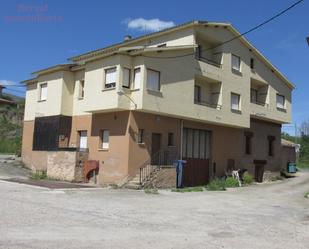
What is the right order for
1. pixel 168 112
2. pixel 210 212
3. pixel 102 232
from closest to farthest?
pixel 102 232
pixel 210 212
pixel 168 112

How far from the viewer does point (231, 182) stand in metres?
30.8

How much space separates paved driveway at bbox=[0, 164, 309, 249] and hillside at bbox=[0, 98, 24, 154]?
2777 centimetres

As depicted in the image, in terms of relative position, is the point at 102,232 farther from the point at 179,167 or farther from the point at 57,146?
the point at 57,146

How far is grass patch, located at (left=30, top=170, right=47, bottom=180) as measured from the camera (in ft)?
93.9

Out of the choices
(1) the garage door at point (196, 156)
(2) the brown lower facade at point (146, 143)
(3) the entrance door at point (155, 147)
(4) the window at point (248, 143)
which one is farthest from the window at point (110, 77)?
(4) the window at point (248, 143)

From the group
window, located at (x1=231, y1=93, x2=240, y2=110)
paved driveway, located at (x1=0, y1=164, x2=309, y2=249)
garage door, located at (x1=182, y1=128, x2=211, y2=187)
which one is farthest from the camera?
window, located at (x1=231, y1=93, x2=240, y2=110)

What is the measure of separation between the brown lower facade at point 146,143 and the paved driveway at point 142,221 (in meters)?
4.60

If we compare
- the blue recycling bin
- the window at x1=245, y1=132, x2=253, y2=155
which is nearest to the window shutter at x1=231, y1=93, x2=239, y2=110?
the window at x1=245, y1=132, x2=253, y2=155

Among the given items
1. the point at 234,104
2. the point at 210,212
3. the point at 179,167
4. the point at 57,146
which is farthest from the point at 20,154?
the point at 210,212

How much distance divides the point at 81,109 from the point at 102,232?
1936cm

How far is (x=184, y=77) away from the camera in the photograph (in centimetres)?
2773

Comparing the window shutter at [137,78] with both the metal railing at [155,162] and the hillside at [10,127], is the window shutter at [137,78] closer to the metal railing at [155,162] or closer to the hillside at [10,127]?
the metal railing at [155,162]

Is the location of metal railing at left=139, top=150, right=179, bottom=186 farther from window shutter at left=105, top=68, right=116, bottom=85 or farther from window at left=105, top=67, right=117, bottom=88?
window shutter at left=105, top=68, right=116, bottom=85

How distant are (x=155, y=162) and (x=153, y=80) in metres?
5.09
